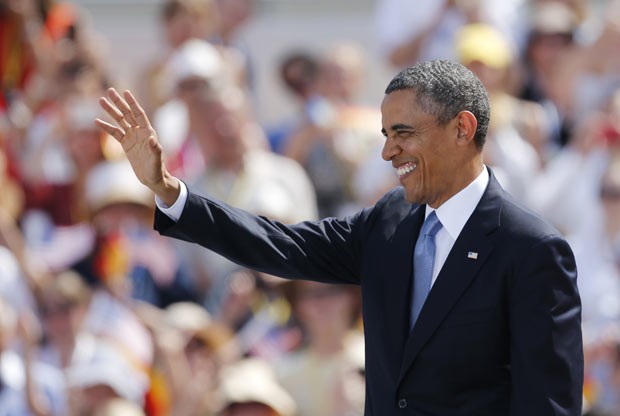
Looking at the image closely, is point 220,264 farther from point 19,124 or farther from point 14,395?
point 19,124

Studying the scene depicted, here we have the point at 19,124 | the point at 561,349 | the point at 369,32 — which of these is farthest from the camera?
the point at 369,32

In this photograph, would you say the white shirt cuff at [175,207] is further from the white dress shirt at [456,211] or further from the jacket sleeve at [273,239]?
the white dress shirt at [456,211]

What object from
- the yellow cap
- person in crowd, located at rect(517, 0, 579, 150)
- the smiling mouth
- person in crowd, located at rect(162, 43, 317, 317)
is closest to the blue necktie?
the smiling mouth

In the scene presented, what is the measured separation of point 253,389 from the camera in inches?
231

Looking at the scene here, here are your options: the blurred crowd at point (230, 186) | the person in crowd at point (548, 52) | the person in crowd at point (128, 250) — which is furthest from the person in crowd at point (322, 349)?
the person in crowd at point (548, 52)

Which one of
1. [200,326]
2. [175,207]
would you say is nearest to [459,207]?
[175,207]

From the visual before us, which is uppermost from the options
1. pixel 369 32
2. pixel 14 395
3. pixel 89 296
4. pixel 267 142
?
pixel 369 32

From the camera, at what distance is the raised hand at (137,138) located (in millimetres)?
3336

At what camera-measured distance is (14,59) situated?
28.2 feet

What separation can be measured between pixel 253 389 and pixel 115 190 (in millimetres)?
1795

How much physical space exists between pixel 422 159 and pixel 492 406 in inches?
25.6

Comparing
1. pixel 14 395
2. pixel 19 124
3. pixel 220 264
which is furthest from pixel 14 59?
pixel 14 395

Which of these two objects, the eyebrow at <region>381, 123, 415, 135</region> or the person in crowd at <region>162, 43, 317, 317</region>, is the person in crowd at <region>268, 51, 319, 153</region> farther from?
the eyebrow at <region>381, 123, 415, 135</region>

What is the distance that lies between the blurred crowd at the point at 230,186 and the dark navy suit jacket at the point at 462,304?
240 centimetres
